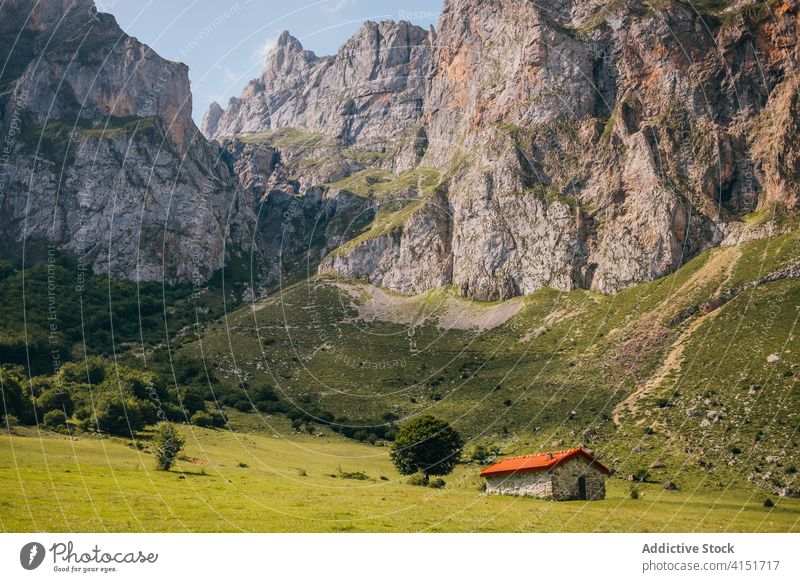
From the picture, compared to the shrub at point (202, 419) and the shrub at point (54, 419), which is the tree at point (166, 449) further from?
the shrub at point (202, 419)

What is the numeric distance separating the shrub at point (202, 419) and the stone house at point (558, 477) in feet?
194

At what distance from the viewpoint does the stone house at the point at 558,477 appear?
56.9m

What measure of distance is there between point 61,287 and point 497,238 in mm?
124533

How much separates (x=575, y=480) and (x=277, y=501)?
1025 inches

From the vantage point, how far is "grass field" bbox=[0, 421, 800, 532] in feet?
130

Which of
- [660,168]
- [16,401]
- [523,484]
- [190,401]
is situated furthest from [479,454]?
[660,168]

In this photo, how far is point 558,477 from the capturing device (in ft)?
187

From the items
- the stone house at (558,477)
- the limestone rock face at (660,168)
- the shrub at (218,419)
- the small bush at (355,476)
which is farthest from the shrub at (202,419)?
the limestone rock face at (660,168)

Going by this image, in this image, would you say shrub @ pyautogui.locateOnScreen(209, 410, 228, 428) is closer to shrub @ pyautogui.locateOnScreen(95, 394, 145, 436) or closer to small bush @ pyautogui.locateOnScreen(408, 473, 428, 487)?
shrub @ pyautogui.locateOnScreen(95, 394, 145, 436)

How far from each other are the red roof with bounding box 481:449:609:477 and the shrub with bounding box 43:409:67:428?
51.6m

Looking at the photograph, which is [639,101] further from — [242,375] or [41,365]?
[41,365]

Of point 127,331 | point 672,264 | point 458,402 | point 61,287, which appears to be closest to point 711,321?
point 672,264
